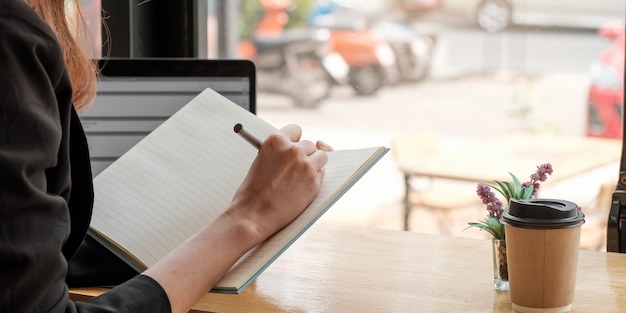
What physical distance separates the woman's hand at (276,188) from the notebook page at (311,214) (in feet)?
0.04

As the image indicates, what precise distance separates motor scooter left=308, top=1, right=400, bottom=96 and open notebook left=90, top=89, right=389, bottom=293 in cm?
104

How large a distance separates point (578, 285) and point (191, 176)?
0.54 metres

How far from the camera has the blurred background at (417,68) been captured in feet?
6.94

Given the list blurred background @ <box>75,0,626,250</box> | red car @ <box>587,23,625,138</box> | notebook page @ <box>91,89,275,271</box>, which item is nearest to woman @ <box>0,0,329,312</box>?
notebook page @ <box>91,89,275,271</box>

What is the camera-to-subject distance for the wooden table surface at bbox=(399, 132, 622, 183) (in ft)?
7.06

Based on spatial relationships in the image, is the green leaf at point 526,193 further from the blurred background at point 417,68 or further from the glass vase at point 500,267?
the blurred background at point 417,68

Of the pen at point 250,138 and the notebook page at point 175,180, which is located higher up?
the pen at point 250,138

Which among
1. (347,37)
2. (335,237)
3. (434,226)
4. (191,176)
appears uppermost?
(347,37)

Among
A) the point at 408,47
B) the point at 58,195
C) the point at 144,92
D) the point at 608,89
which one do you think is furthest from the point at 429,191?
the point at 58,195

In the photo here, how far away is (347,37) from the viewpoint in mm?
2322

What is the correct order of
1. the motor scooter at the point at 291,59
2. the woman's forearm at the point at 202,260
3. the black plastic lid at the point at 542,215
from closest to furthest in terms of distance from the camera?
the woman's forearm at the point at 202,260
the black plastic lid at the point at 542,215
the motor scooter at the point at 291,59

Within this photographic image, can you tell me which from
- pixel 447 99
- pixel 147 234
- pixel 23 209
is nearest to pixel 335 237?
pixel 147 234

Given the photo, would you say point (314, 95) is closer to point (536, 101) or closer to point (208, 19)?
point (208, 19)

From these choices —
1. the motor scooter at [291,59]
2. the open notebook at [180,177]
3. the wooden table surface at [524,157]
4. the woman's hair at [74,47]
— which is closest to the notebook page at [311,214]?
the open notebook at [180,177]
